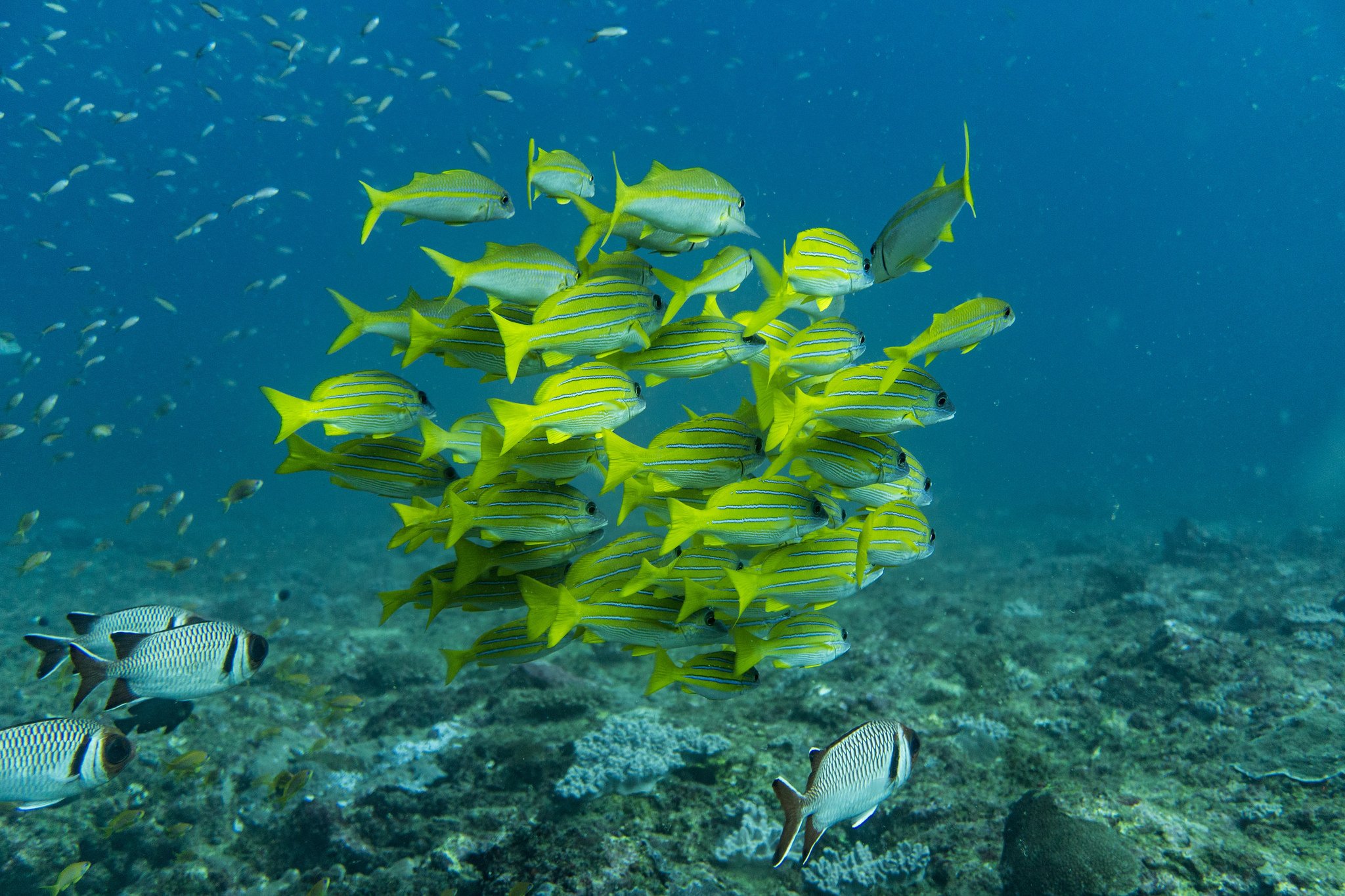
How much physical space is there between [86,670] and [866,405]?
397 centimetres

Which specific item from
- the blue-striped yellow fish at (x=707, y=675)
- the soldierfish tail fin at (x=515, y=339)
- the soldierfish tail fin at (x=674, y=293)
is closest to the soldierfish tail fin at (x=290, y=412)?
the soldierfish tail fin at (x=515, y=339)

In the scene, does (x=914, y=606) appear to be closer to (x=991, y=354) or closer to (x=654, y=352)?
(x=654, y=352)

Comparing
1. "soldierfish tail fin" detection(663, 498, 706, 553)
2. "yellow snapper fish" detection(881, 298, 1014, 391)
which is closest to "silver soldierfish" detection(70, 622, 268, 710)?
"soldierfish tail fin" detection(663, 498, 706, 553)

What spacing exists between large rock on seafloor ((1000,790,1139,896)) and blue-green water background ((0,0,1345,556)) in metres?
16.4

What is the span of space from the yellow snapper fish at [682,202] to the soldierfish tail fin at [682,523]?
1173 millimetres

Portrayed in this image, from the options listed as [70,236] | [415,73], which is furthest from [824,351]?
[70,236]

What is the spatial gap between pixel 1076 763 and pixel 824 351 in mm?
4852

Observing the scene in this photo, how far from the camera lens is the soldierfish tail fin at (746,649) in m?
2.84

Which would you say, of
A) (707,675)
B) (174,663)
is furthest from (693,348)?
(174,663)

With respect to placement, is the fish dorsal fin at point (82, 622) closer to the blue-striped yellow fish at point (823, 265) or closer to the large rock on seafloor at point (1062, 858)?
the blue-striped yellow fish at point (823, 265)

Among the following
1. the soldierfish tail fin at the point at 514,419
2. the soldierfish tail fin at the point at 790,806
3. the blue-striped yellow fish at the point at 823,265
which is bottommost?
the soldierfish tail fin at the point at 790,806

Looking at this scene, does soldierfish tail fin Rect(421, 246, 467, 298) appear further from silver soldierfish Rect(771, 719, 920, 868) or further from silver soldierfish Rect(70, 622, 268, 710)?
silver soldierfish Rect(771, 719, 920, 868)

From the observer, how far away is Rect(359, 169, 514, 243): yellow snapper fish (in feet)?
9.63

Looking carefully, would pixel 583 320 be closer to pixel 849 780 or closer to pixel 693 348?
pixel 693 348
